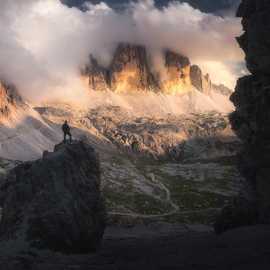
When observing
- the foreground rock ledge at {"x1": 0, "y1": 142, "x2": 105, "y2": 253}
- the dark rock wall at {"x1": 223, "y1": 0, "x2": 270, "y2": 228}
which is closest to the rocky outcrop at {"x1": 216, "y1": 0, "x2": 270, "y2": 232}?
the dark rock wall at {"x1": 223, "y1": 0, "x2": 270, "y2": 228}

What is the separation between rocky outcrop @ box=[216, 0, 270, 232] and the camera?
309ft

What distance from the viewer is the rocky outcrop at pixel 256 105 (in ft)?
309

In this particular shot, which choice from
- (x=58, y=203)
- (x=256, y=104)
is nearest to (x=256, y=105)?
(x=256, y=104)

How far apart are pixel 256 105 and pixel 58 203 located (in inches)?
1582

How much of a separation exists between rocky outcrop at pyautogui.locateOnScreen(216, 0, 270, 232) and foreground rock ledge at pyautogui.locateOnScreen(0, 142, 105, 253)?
2984 centimetres

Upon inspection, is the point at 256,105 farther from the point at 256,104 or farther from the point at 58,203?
the point at 58,203

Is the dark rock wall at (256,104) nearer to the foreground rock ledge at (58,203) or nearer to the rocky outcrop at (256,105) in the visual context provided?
the rocky outcrop at (256,105)

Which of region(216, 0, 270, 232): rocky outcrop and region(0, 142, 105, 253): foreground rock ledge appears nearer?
region(0, 142, 105, 253): foreground rock ledge

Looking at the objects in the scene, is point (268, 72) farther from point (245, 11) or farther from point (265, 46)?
point (245, 11)

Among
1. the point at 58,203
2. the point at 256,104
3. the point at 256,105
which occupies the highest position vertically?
the point at 256,104

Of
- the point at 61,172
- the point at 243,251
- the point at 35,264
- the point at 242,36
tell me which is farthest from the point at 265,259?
the point at 242,36

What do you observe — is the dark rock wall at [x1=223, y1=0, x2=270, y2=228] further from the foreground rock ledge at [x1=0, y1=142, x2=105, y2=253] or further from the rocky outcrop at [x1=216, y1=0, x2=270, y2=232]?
the foreground rock ledge at [x1=0, y1=142, x2=105, y2=253]

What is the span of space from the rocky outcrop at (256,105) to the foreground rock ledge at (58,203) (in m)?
29.8

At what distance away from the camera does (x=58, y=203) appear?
85.1m
